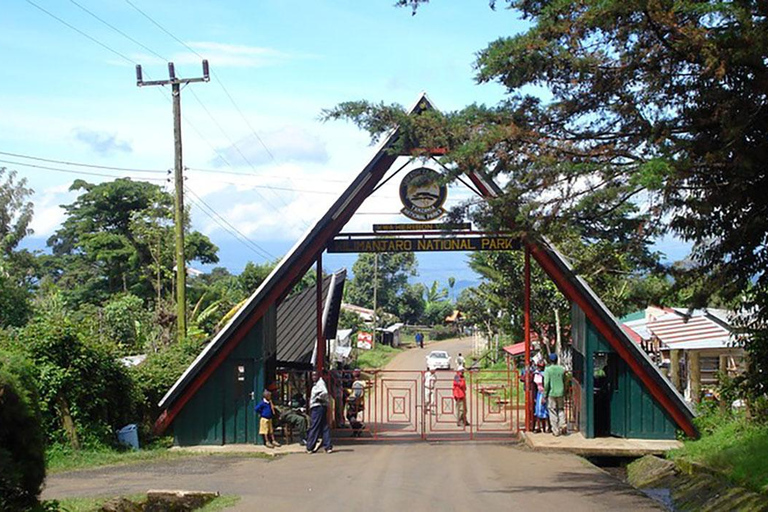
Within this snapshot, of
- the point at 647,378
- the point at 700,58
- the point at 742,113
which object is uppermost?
the point at 700,58

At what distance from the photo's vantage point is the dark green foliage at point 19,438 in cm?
809

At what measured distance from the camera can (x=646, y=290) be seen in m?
12.5

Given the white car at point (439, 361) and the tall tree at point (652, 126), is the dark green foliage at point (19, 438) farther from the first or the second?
the white car at point (439, 361)

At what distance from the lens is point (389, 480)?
47.4 ft

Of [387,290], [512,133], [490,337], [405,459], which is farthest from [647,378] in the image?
[387,290]

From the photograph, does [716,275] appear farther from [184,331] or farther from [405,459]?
[184,331]

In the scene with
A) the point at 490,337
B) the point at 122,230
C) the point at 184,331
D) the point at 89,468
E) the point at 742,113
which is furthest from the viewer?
the point at 490,337

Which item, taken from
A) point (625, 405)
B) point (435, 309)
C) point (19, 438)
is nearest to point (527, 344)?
point (625, 405)

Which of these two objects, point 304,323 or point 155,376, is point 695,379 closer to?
point 304,323

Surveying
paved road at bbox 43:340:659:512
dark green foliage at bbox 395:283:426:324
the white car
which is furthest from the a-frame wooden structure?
dark green foliage at bbox 395:283:426:324

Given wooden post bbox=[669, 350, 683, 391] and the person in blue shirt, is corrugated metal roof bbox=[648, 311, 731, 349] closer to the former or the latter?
wooden post bbox=[669, 350, 683, 391]

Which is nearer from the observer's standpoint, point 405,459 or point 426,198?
point 405,459

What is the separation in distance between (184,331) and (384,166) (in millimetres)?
9375

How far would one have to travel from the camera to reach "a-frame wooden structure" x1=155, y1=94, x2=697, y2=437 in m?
18.1
